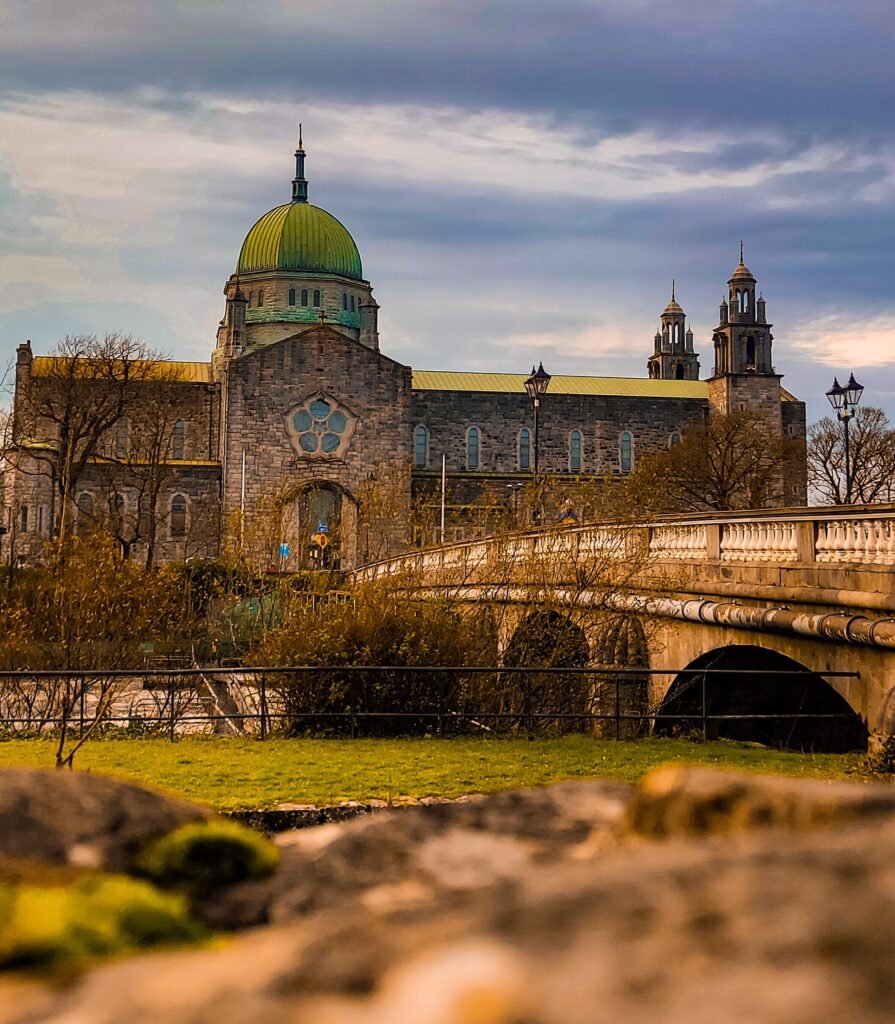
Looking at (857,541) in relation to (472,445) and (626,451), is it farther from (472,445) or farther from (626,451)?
(626,451)

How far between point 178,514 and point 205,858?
215ft

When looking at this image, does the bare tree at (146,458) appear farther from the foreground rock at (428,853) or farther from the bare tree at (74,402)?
the foreground rock at (428,853)

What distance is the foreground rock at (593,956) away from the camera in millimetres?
1438

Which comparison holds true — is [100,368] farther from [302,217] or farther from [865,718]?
[865,718]

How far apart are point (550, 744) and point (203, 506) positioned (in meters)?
53.9

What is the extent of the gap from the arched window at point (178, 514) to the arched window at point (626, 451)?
88.6 feet

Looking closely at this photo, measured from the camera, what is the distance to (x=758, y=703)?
680 inches

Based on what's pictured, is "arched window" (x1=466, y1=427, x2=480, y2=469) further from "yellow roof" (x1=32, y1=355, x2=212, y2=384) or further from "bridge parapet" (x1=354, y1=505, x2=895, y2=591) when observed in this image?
"bridge parapet" (x1=354, y1=505, x2=895, y2=591)

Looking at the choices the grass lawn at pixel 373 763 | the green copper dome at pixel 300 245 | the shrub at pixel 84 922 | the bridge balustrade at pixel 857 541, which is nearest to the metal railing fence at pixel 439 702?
the grass lawn at pixel 373 763

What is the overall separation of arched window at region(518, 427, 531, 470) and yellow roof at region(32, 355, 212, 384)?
62.8 feet

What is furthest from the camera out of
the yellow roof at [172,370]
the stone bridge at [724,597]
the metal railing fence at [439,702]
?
the yellow roof at [172,370]

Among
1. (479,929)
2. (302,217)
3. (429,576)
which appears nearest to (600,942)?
(479,929)

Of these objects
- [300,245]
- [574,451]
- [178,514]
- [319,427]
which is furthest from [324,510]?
[300,245]

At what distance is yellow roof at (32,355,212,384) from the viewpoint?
65.6 meters
